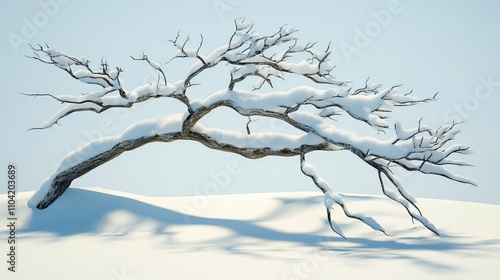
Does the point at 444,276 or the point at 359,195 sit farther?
the point at 359,195

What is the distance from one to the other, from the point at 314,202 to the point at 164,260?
522cm

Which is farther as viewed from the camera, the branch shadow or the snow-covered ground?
the branch shadow

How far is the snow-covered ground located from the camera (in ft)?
17.2

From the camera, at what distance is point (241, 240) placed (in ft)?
25.3

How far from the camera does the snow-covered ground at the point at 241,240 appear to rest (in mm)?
5230

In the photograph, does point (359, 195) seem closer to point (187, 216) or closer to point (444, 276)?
point (187, 216)

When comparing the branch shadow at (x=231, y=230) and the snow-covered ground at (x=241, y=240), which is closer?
the snow-covered ground at (x=241, y=240)

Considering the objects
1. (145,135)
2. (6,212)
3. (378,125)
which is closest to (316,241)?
(378,125)

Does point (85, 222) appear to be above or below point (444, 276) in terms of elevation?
above

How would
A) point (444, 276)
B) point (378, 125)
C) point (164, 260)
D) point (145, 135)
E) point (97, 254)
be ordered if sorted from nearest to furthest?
point (444, 276) → point (164, 260) → point (97, 254) → point (378, 125) → point (145, 135)

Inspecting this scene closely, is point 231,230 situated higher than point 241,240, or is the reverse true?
point 231,230

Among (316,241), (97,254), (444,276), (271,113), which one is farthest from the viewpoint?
(271,113)

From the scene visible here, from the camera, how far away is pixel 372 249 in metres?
6.65

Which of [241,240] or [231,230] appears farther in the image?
[231,230]
